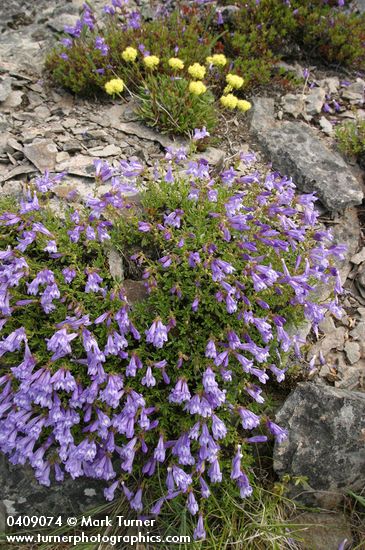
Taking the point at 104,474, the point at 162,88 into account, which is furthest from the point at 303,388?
the point at 162,88

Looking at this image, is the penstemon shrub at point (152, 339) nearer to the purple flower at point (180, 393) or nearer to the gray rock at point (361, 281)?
the purple flower at point (180, 393)

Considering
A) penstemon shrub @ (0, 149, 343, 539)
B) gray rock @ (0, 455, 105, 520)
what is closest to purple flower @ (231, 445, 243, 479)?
penstemon shrub @ (0, 149, 343, 539)

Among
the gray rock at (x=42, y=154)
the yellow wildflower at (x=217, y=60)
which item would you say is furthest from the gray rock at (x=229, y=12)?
the gray rock at (x=42, y=154)

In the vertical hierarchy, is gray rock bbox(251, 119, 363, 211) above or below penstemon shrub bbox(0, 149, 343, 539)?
above

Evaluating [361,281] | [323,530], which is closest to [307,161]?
[361,281]

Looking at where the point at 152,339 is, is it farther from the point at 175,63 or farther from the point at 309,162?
the point at 175,63

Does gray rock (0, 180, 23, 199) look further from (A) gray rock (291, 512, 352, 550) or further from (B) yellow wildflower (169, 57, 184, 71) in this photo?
(A) gray rock (291, 512, 352, 550)
